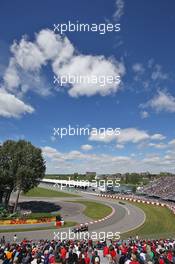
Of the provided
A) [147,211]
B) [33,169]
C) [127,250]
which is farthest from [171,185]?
[127,250]

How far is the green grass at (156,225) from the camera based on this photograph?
37.8 m

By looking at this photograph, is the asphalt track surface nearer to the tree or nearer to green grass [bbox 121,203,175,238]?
green grass [bbox 121,203,175,238]

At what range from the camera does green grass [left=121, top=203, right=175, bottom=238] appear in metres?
37.8

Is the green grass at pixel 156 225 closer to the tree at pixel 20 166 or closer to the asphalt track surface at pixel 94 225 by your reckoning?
the asphalt track surface at pixel 94 225

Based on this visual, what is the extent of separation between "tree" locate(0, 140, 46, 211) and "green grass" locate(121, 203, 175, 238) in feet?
71.0

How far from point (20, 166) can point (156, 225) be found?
25906mm

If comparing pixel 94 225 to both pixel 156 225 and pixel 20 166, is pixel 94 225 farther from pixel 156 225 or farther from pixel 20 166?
pixel 20 166

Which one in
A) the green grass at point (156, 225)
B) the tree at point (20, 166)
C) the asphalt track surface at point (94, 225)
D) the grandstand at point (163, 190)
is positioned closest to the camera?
the asphalt track surface at point (94, 225)

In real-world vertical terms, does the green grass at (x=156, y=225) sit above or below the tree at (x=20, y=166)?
below

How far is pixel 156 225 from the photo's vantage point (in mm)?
46031

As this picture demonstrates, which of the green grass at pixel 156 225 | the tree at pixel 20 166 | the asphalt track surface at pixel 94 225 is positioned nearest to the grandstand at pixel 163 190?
the green grass at pixel 156 225

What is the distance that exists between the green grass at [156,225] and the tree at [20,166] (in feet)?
71.0

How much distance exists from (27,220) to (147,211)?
1006 inches

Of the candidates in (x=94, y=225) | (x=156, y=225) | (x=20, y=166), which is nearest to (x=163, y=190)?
(x=156, y=225)
